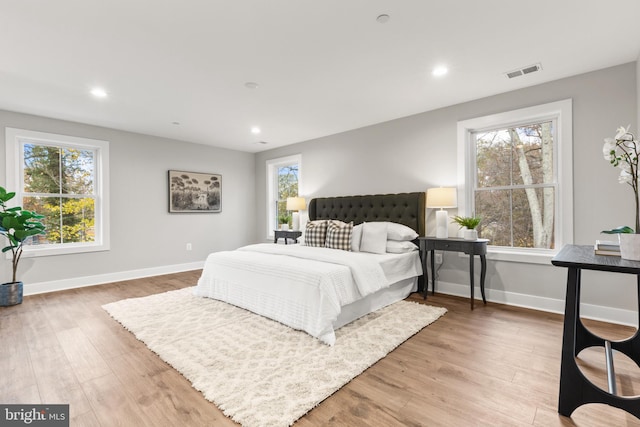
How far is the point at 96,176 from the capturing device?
4.62m

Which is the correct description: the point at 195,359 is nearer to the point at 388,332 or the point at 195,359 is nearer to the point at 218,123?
the point at 388,332

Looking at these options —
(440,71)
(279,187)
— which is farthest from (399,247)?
(279,187)

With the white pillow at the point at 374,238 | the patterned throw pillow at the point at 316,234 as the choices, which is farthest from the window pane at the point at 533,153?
the patterned throw pillow at the point at 316,234

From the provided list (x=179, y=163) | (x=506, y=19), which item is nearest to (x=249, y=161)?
(x=179, y=163)

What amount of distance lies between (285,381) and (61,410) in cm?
121

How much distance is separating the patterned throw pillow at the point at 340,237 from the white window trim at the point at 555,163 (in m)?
1.43

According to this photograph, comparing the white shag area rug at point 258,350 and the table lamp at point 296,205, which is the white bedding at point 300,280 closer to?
the white shag area rug at point 258,350

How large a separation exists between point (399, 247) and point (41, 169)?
499 cm

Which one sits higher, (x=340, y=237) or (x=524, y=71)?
(x=524, y=71)

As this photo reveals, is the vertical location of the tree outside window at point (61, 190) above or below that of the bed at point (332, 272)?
above

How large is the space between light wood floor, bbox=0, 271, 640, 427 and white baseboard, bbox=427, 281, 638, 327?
0.59 ft

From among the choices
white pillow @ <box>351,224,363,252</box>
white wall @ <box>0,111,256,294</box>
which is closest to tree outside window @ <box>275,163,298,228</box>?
white wall @ <box>0,111,256,294</box>

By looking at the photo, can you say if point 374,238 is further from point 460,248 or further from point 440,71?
point 440,71

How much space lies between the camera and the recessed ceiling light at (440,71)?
2803 mm
